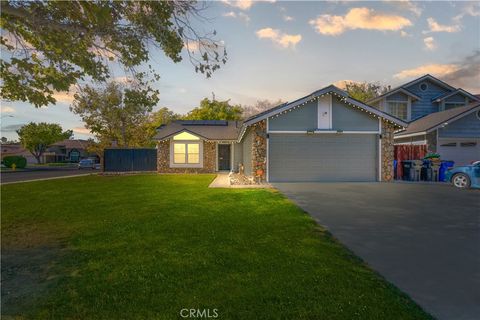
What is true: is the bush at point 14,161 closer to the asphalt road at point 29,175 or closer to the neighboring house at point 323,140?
the asphalt road at point 29,175

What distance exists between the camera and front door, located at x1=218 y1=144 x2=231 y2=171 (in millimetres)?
25953

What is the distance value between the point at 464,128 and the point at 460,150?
61.5 inches

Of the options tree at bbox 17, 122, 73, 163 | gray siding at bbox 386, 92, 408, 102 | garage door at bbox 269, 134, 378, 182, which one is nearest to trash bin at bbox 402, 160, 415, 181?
garage door at bbox 269, 134, 378, 182

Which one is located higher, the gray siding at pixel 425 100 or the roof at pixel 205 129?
the gray siding at pixel 425 100

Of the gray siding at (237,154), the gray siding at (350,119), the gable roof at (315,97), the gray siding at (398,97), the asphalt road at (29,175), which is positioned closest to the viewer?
the gable roof at (315,97)

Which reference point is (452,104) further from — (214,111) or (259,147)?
(214,111)

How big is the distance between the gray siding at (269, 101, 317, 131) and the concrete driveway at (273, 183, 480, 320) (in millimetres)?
6475

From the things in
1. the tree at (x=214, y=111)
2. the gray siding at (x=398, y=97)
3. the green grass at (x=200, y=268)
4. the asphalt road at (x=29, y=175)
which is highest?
the tree at (x=214, y=111)

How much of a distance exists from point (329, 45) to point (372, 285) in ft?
44.9

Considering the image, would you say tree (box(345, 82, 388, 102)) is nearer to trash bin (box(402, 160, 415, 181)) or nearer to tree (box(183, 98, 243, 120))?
tree (box(183, 98, 243, 120))

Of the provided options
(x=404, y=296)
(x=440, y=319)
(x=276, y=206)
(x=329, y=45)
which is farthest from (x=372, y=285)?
(x=329, y=45)

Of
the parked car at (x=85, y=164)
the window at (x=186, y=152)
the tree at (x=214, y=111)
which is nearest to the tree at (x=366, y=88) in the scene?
the tree at (x=214, y=111)

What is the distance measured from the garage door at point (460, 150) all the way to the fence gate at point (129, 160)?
78.9ft

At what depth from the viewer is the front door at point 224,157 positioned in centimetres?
2595
